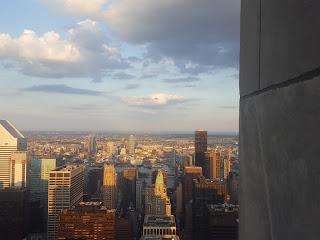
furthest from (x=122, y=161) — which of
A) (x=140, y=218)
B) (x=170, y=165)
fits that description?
(x=140, y=218)

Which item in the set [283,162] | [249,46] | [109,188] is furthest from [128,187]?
[283,162]

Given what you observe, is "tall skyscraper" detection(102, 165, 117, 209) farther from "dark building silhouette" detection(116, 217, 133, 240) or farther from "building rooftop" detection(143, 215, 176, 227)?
"building rooftop" detection(143, 215, 176, 227)

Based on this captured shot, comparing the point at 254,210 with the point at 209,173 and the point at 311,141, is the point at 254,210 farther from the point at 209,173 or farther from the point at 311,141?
A: the point at 209,173

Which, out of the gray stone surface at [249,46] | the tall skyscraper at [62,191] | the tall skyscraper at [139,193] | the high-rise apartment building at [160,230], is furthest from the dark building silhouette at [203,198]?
the gray stone surface at [249,46]

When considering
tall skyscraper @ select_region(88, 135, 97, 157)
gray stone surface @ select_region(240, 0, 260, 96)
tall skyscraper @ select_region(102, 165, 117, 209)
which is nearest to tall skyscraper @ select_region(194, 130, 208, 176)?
tall skyscraper @ select_region(102, 165, 117, 209)

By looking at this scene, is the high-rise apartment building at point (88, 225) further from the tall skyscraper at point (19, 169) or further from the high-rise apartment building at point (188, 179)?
the tall skyscraper at point (19, 169)

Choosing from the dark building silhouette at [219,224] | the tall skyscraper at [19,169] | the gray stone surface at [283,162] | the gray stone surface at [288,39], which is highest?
the gray stone surface at [288,39]
